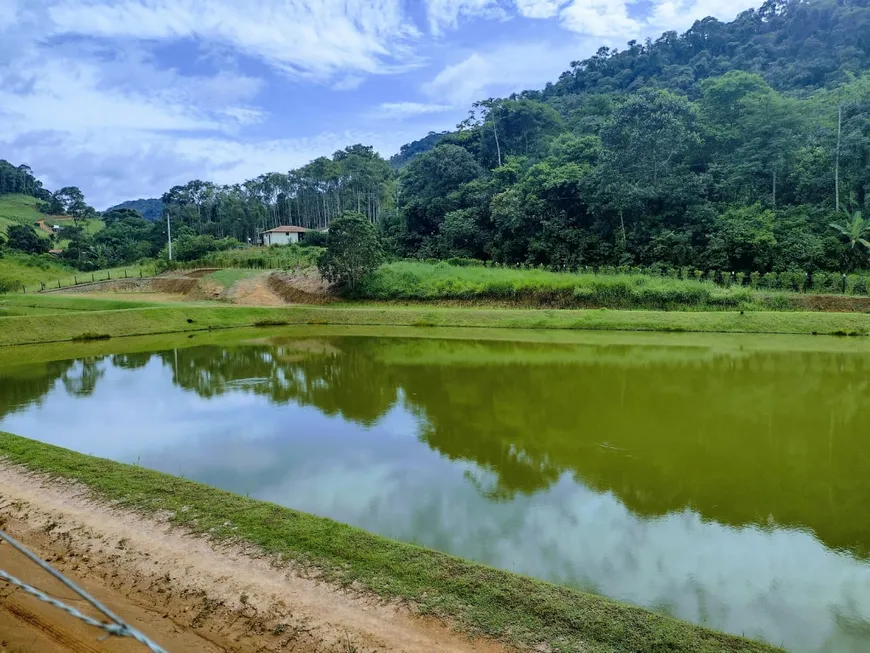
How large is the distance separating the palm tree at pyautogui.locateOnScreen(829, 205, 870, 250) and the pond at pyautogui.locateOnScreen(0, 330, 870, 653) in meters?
11.9

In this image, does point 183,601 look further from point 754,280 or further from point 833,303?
point 754,280

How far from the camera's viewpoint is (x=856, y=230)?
84.9ft

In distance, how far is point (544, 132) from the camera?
1949 inches

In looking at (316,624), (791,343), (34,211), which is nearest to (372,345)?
(791,343)

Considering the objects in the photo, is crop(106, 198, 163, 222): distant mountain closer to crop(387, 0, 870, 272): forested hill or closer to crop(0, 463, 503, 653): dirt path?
crop(387, 0, 870, 272): forested hill

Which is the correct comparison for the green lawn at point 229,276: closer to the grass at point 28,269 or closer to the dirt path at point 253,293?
the dirt path at point 253,293

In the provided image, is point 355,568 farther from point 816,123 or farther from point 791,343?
point 816,123

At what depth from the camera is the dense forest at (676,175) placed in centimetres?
2862

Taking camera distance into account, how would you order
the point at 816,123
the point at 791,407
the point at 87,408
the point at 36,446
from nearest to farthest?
the point at 36,446 → the point at 791,407 → the point at 87,408 → the point at 816,123

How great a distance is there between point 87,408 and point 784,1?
260 ft

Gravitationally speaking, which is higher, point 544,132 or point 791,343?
point 544,132

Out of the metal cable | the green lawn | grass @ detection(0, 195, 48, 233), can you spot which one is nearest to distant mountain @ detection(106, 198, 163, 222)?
grass @ detection(0, 195, 48, 233)

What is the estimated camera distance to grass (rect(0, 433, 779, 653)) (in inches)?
168

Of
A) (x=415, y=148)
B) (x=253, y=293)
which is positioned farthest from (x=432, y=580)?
(x=415, y=148)
